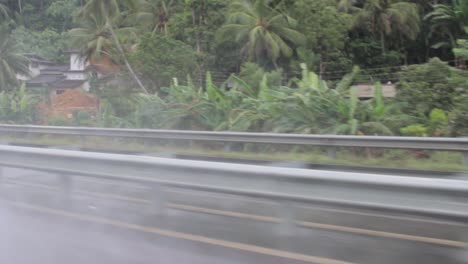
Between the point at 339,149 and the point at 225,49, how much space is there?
24.7 m

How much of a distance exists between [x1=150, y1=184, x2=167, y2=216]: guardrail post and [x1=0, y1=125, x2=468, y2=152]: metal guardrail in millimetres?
5278

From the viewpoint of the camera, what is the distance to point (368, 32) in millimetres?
41750

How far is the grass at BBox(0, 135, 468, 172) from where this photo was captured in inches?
441

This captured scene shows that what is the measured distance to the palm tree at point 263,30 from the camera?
3266cm

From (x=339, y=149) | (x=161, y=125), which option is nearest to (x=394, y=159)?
(x=339, y=149)

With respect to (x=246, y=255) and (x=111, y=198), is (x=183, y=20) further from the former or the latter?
(x=246, y=255)

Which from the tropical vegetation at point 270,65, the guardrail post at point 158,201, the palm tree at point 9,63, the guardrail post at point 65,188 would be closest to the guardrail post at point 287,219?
the guardrail post at point 158,201

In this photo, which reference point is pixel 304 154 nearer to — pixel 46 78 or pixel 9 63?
pixel 9 63

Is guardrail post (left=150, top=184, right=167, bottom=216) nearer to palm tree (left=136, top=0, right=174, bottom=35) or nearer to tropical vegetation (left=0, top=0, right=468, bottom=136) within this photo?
tropical vegetation (left=0, top=0, right=468, bottom=136)

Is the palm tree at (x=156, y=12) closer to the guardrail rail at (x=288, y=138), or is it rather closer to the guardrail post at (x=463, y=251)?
the guardrail rail at (x=288, y=138)

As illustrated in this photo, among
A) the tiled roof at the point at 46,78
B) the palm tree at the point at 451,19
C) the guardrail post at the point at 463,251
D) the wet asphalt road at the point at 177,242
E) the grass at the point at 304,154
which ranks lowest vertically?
the wet asphalt road at the point at 177,242

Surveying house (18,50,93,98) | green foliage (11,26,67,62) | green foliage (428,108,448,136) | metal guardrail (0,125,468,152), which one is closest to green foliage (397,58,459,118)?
green foliage (428,108,448,136)

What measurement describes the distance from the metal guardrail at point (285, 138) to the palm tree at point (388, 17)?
1099 inches

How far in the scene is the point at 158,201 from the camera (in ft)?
23.1
